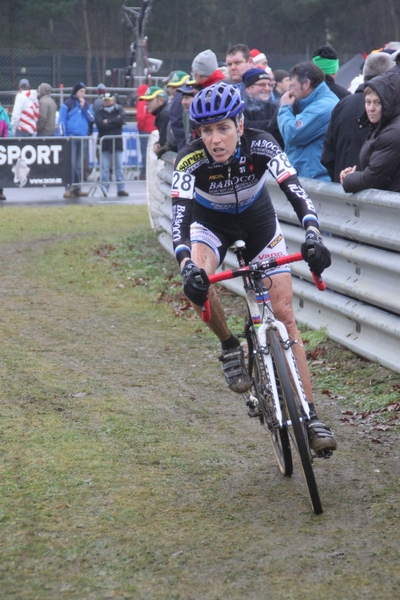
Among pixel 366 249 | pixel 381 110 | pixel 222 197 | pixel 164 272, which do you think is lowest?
pixel 164 272

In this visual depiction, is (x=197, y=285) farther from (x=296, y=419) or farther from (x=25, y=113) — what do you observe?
(x=25, y=113)

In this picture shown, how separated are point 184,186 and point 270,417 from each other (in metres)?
1.46

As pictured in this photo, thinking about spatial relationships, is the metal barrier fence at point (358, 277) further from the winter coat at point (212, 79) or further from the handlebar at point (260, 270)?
the winter coat at point (212, 79)

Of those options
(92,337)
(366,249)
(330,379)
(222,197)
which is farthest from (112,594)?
(92,337)

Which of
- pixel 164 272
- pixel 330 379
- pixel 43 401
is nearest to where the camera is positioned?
pixel 43 401

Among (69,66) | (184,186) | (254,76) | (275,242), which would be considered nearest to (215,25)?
(69,66)

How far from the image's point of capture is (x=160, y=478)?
16.5 feet

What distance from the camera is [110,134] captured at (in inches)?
861

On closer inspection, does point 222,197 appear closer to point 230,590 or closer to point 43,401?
point 43,401

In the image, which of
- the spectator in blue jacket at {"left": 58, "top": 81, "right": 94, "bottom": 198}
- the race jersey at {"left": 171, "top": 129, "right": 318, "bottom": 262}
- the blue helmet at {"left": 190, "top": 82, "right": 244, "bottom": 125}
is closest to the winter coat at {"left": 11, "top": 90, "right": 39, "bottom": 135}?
the spectator in blue jacket at {"left": 58, "top": 81, "right": 94, "bottom": 198}

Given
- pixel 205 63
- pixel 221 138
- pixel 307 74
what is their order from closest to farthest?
pixel 221 138 → pixel 307 74 → pixel 205 63

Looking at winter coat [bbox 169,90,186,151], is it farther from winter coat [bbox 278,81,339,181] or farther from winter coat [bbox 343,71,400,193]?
winter coat [bbox 343,71,400,193]

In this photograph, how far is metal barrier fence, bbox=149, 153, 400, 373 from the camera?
678cm

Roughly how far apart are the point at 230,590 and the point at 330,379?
357cm
